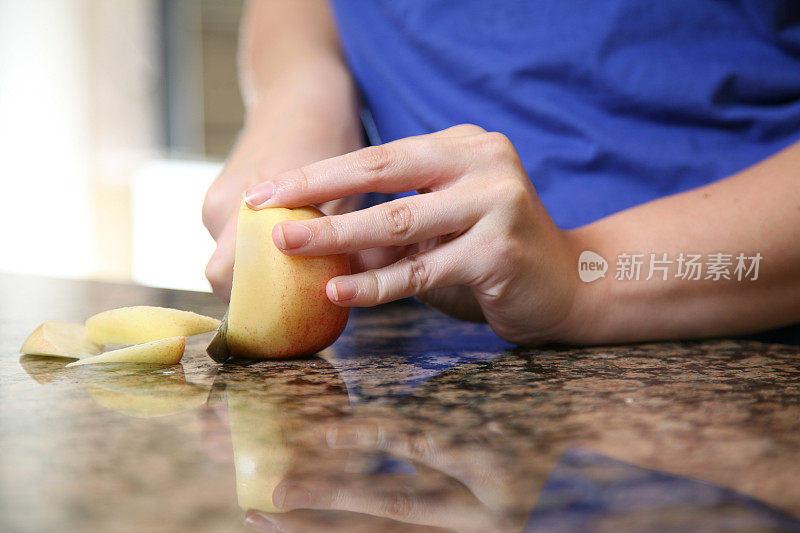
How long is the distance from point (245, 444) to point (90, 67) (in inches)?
159

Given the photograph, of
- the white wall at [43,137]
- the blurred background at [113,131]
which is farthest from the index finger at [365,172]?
the white wall at [43,137]

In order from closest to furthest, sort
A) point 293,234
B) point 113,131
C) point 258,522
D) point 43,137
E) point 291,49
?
1. point 258,522
2. point 293,234
3. point 291,49
4. point 43,137
5. point 113,131

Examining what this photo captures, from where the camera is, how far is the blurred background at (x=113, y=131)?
373 centimetres

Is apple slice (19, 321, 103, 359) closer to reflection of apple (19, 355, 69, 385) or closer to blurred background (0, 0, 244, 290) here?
reflection of apple (19, 355, 69, 385)

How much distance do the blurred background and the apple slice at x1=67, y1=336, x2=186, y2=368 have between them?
3348 mm

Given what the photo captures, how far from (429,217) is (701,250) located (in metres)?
0.29

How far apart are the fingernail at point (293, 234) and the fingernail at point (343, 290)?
46 millimetres

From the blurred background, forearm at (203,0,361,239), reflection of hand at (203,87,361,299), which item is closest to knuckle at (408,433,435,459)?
reflection of hand at (203,87,361,299)

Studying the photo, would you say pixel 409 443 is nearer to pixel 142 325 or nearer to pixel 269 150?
pixel 142 325

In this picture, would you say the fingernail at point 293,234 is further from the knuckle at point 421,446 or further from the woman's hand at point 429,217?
the knuckle at point 421,446

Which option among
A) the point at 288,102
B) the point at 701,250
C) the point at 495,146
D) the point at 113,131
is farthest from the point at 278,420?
the point at 113,131

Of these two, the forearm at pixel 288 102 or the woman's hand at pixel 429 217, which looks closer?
the woman's hand at pixel 429 217

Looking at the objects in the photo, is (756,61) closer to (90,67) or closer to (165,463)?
(165,463)

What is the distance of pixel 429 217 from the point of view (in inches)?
22.7
